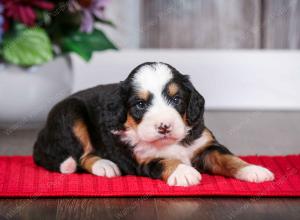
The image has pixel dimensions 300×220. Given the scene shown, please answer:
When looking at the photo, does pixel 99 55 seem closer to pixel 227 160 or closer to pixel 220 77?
pixel 220 77

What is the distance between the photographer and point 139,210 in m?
2.18

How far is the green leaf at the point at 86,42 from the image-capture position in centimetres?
360

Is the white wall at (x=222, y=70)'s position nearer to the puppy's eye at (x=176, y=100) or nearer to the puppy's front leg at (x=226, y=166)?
the puppy's front leg at (x=226, y=166)

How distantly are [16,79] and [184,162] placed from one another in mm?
1341

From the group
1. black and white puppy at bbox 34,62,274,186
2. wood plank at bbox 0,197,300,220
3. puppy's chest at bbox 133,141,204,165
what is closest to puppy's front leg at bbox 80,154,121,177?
black and white puppy at bbox 34,62,274,186

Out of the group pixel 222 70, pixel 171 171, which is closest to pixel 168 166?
pixel 171 171

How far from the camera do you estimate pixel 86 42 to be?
3645mm

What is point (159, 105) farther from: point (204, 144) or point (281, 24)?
point (281, 24)

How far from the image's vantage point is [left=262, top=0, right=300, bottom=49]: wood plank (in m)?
4.73

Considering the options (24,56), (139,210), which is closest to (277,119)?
(24,56)

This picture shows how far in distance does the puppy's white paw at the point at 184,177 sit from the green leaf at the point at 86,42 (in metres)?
1.40

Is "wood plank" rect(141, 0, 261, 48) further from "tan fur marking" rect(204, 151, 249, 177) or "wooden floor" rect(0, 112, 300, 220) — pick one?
"wooden floor" rect(0, 112, 300, 220)

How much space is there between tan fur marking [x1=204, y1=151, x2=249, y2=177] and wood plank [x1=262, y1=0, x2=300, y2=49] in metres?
2.44

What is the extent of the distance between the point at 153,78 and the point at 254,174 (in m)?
0.45
